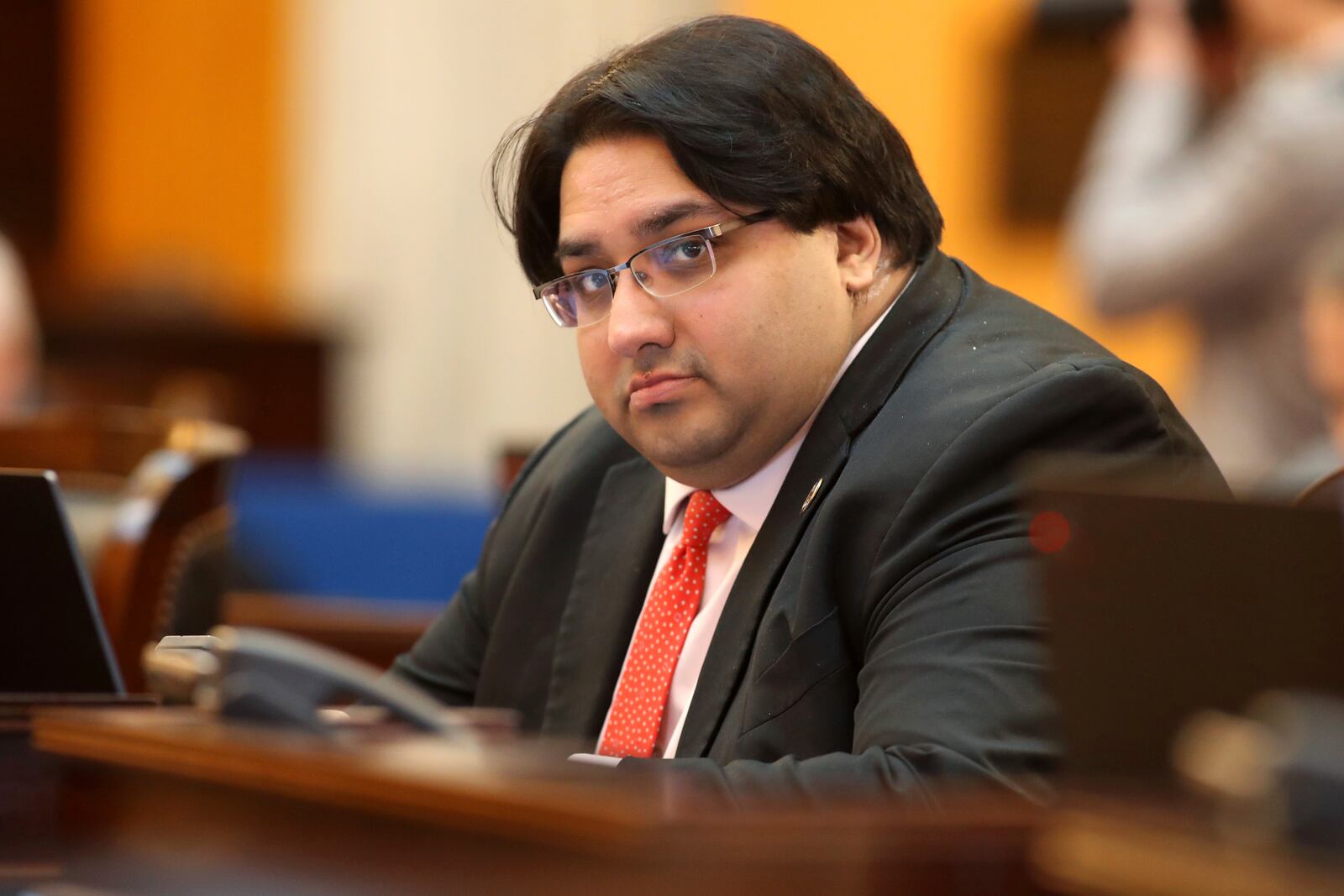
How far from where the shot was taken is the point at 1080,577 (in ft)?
3.28

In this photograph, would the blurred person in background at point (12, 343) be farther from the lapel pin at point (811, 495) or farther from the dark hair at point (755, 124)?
the lapel pin at point (811, 495)

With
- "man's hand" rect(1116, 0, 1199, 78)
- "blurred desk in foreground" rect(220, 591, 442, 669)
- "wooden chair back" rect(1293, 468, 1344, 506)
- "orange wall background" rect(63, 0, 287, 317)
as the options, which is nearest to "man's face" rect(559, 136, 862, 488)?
"wooden chair back" rect(1293, 468, 1344, 506)

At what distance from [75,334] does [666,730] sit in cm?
548

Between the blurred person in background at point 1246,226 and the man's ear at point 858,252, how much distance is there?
1.13m

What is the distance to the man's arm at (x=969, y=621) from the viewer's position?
5.02 feet

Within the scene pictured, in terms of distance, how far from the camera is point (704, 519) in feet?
6.73

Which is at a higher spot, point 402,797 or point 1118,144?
point 1118,144

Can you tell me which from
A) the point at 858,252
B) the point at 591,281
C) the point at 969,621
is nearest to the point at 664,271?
the point at 591,281

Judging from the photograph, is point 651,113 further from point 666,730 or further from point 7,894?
point 7,894

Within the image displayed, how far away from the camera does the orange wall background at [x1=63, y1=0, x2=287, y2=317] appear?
8.57m

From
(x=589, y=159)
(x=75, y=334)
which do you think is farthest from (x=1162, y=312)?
(x=75, y=334)

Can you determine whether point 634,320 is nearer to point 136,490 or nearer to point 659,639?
point 659,639

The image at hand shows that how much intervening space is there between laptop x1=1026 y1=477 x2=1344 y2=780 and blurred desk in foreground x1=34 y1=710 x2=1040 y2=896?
7cm

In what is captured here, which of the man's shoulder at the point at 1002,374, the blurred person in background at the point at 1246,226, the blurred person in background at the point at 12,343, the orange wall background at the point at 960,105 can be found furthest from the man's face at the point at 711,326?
the orange wall background at the point at 960,105
